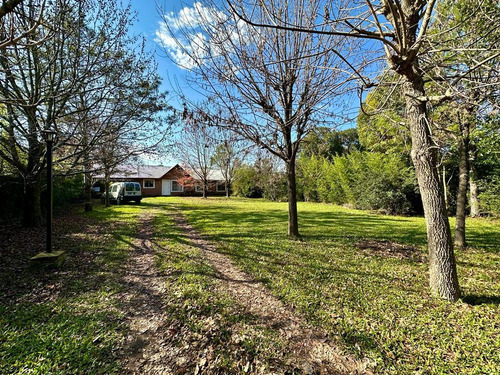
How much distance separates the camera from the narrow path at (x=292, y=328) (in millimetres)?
2229

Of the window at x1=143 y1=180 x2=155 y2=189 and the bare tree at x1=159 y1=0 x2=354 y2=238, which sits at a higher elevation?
the bare tree at x1=159 y1=0 x2=354 y2=238

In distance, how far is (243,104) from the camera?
6.05 m

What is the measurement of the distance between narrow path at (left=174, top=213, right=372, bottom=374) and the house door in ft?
91.5

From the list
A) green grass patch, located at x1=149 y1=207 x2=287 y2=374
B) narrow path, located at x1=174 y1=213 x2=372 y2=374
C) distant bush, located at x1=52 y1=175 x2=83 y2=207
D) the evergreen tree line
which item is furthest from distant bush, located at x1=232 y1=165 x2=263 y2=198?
green grass patch, located at x1=149 y1=207 x2=287 y2=374

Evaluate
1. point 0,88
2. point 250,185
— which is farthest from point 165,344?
point 250,185

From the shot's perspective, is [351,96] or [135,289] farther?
[351,96]

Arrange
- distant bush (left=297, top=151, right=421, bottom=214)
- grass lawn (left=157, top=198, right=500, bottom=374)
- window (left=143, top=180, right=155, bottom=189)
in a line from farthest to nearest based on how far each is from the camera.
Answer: window (left=143, top=180, right=155, bottom=189)
distant bush (left=297, top=151, right=421, bottom=214)
grass lawn (left=157, top=198, right=500, bottom=374)

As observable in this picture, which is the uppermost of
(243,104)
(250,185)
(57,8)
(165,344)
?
(57,8)

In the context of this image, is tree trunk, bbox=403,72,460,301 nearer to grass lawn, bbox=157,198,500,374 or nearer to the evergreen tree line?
grass lawn, bbox=157,198,500,374

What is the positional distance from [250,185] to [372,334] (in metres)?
25.9

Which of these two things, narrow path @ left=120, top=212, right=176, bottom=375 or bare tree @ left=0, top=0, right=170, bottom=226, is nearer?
narrow path @ left=120, top=212, right=176, bottom=375

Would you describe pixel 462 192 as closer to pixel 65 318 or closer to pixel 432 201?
pixel 432 201

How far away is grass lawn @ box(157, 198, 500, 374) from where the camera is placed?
7.68ft

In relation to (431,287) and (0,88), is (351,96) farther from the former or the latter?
(0,88)
